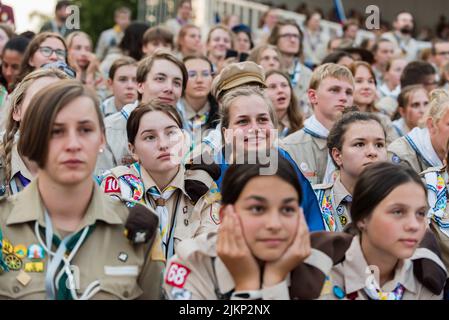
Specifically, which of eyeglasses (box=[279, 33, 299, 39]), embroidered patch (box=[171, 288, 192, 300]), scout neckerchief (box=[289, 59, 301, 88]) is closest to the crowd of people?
embroidered patch (box=[171, 288, 192, 300])

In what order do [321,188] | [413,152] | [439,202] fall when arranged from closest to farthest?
[439,202], [321,188], [413,152]

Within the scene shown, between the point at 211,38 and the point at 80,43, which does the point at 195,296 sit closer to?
the point at 80,43

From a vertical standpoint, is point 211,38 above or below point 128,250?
above

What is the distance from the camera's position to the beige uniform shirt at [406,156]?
6777 mm

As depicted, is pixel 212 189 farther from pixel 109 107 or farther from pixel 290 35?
pixel 290 35

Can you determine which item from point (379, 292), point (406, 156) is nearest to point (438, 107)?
point (406, 156)

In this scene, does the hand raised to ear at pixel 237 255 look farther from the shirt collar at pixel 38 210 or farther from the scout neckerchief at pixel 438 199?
the scout neckerchief at pixel 438 199

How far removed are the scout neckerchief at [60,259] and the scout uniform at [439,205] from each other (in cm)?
250

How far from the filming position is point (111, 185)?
5551 mm

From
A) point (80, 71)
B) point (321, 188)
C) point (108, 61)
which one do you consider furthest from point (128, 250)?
point (108, 61)

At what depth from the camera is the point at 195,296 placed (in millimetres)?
3898

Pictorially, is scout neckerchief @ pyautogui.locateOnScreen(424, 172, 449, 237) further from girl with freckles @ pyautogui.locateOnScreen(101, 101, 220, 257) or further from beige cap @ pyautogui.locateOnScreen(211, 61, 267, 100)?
beige cap @ pyautogui.locateOnScreen(211, 61, 267, 100)

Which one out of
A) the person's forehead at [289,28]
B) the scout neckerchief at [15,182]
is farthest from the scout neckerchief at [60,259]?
the person's forehead at [289,28]
